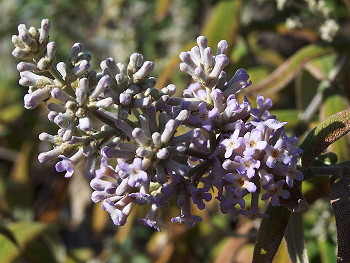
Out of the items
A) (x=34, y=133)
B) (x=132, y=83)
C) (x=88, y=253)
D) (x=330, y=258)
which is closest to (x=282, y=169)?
(x=132, y=83)

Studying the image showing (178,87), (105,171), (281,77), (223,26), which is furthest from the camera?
(178,87)

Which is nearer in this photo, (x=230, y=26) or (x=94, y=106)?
(x=94, y=106)

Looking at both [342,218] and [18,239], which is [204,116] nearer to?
[342,218]

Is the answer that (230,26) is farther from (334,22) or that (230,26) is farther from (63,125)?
(63,125)

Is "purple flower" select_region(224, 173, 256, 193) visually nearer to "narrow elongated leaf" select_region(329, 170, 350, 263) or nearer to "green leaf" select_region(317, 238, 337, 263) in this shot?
"narrow elongated leaf" select_region(329, 170, 350, 263)

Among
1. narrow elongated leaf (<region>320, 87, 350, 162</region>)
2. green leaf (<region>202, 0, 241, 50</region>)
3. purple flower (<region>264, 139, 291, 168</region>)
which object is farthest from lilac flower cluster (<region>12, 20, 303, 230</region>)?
green leaf (<region>202, 0, 241, 50</region>)

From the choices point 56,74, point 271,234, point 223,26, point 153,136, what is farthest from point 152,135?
point 223,26
